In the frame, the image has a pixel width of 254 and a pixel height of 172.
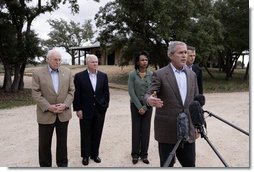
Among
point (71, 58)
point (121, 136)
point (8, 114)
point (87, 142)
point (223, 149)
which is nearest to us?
point (87, 142)

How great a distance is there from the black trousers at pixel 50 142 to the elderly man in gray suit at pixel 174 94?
1.12 m

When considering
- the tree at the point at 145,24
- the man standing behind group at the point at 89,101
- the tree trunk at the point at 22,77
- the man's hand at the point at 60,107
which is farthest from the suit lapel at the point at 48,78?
the tree trunk at the point at 22,77

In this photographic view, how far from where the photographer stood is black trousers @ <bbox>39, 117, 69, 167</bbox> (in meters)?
3.14

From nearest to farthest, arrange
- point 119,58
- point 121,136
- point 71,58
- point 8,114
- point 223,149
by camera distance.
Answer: point 223,149, point 121,136, point 71,58, point 8,114, point 119,58

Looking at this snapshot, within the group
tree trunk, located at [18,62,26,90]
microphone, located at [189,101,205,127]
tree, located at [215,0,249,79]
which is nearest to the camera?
microphone, located at [189,101,205,127]

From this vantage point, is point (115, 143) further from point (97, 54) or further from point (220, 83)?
point (220, 83)

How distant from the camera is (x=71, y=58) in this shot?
5.36 metres

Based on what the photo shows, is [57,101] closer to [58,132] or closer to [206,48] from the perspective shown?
[58,132]

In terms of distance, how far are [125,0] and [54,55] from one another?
8.25 m

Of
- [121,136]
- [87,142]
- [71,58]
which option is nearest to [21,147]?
[87,142]

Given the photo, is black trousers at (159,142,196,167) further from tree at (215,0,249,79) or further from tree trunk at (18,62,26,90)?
tree trunk at (18,62,26,90)

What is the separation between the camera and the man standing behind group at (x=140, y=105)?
3.57 m

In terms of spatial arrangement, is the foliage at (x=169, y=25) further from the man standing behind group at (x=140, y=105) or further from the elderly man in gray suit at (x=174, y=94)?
the elderly man in gray suit at (x=174, y=94)

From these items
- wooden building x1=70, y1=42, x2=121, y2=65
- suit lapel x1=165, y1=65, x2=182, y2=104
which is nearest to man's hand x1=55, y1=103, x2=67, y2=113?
suit lapel x1=165, y1=65, x2=182, y2=104
